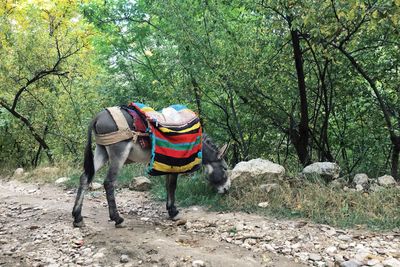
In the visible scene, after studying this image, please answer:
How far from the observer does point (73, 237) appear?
15.8 feet

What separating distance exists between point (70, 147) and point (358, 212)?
28.5 ft

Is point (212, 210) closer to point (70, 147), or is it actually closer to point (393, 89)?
point (393, 89)

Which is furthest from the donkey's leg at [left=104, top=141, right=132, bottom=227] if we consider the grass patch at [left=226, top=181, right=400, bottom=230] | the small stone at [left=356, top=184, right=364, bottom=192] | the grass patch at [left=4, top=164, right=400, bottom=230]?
the small stone at [left=356, top=184, right=364, bottom=192]

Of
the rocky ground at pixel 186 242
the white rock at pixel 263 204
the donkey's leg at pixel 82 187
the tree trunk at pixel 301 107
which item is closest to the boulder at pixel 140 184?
the rocky ground at pixel 186 242

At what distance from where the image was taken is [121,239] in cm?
462

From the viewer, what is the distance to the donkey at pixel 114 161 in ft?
17.0

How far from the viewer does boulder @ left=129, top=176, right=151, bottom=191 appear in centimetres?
746

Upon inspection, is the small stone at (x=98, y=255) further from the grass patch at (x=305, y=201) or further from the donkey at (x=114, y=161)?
the grass patch at (x=305, y=201)

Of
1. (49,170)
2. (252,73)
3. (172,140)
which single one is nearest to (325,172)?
(252,73)

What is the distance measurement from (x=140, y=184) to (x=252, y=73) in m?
2.99

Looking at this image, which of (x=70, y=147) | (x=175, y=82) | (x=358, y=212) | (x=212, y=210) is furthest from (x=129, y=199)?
(x=70, y=147)

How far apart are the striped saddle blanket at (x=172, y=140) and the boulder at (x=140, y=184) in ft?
6.83

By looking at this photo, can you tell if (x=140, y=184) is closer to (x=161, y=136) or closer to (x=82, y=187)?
(x=82, y=187)

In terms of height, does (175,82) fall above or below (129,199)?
above
